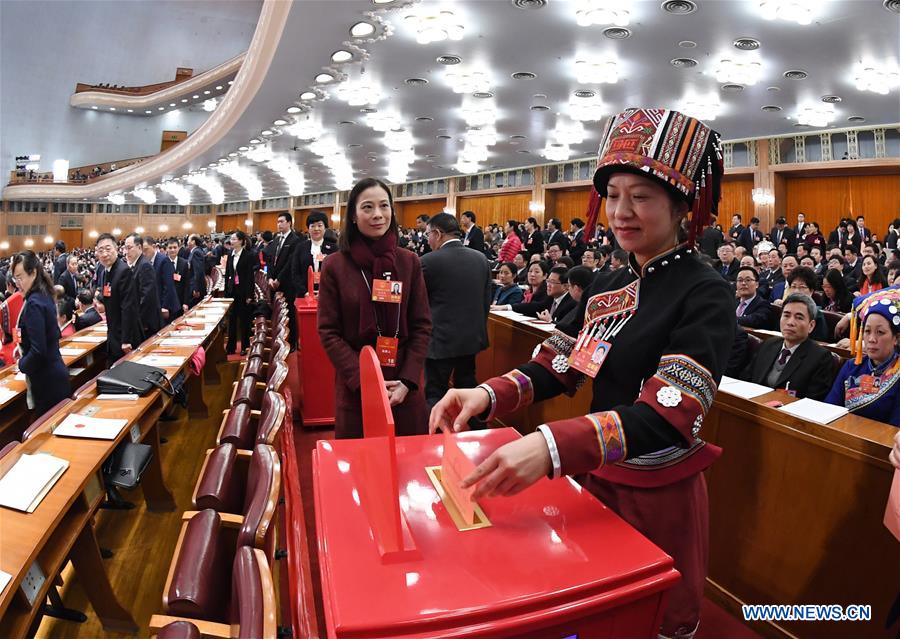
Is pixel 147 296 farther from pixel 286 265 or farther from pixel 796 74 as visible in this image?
pixel 796 74

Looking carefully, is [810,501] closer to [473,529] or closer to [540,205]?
[473,529]

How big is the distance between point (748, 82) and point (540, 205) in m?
10.00

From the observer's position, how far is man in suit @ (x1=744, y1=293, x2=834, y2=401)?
9.54 feet

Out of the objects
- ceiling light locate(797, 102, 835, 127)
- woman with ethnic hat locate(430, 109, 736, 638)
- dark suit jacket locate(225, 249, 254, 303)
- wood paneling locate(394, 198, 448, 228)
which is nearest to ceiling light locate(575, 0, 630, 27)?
dark suit jacket locate(225, 249, 254, 303)

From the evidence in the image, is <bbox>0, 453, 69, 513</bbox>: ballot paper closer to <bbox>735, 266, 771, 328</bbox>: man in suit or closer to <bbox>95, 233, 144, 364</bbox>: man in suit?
<bbox>95, 233, 144, 364</bbox>: man in suit

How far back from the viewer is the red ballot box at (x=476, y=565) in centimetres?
65

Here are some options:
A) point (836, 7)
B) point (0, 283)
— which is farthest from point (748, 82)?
point (0, 283)

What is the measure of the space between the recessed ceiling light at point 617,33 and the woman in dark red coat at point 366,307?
523cm

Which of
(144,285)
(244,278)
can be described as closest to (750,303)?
(144,285)

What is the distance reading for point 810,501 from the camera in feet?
6.65

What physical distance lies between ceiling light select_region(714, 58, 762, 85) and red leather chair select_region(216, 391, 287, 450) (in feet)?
23.7

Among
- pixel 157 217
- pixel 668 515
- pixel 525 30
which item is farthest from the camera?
pixel 157 217

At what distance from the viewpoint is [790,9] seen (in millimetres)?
5469

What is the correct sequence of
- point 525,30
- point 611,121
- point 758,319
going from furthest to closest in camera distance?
point 525,30, point 758,319, point 611,121
